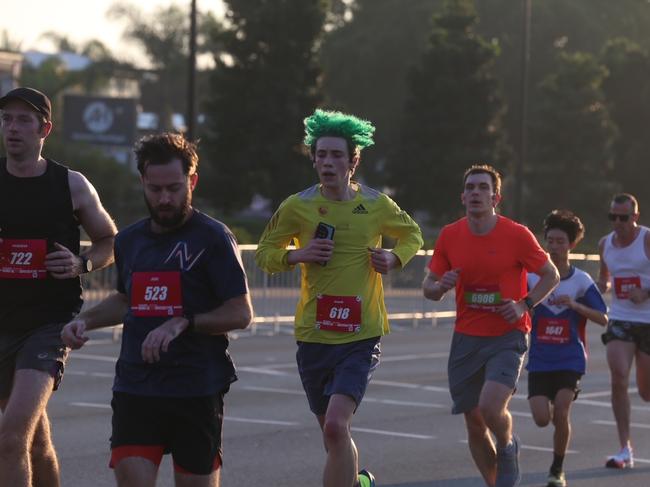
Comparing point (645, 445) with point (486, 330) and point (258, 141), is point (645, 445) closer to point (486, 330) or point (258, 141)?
point (486, 330)

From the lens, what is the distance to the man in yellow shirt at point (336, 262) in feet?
27.4

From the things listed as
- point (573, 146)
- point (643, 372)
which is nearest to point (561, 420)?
point (643, 372)

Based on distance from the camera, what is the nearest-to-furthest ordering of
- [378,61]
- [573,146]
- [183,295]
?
1. [183,295]
2. [573,146]
3. [378,61]

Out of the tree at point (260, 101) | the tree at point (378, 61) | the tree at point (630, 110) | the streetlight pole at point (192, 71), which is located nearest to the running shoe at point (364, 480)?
Answer: the streetlight pole at point (192, 71)

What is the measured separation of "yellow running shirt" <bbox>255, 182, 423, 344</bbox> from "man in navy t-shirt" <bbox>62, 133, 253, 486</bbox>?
6.95ft

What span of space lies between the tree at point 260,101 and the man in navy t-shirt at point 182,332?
4043cm

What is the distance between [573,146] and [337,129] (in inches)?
1942

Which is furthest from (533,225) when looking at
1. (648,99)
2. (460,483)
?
(460,483)

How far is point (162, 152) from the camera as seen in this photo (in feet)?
20.3

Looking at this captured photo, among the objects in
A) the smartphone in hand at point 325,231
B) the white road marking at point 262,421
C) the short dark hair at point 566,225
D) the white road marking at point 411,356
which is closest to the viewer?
the smartphone in hand at point 325,231

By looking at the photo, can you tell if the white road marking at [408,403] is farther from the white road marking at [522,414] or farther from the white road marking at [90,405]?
the white road marking at [90,405]

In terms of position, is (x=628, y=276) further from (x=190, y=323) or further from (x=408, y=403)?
(x=190, y=323)

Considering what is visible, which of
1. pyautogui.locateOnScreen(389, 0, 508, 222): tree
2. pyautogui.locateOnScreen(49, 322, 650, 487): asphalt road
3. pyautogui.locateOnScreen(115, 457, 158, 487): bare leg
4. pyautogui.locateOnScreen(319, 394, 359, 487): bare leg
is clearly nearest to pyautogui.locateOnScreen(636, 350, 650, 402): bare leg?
pyautogui.locateOnScreen(49, 322, 650, 487): asphalt road

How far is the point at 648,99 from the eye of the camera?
64250mm
